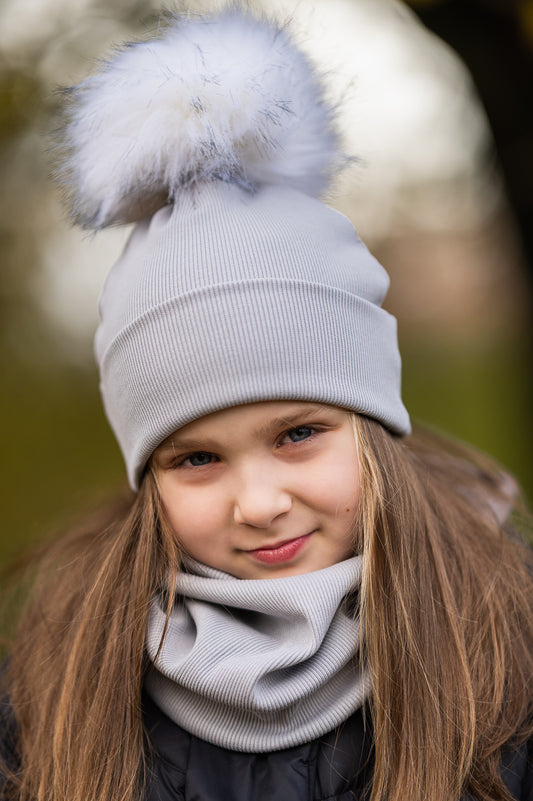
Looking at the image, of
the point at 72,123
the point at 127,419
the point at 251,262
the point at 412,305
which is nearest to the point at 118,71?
the point at 72,123

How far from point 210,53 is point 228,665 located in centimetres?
111

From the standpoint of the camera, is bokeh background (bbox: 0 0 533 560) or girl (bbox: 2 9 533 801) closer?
girl (bbox: 2 9 533 801)

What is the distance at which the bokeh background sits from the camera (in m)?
2.61

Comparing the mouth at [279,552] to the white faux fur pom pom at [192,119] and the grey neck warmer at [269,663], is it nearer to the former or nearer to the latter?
the grey neck warmer at [269,663]

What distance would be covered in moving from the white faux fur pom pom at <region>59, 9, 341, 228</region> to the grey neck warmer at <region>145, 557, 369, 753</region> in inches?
29.6

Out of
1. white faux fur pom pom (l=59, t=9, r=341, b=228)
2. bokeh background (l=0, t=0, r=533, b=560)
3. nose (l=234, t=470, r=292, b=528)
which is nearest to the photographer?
nose (l=234, t=470, r=292, b=528)

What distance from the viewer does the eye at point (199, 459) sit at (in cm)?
142

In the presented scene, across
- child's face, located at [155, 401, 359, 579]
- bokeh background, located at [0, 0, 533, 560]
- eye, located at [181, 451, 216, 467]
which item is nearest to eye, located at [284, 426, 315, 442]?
child's face, located at [155, 401, 359, 579]

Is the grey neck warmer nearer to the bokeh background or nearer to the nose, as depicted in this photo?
the nose

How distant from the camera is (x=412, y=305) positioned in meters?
3.38

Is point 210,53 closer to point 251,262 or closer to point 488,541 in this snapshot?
point 251,262

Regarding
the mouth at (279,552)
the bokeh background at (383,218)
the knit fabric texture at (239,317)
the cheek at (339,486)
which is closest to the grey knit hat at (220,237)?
the knit fabric texture at (239,317)

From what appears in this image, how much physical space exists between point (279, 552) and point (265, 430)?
22 cm

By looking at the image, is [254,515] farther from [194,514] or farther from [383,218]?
[383,218]
